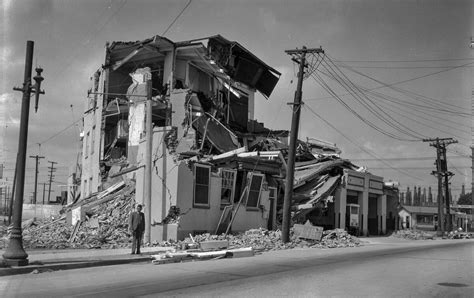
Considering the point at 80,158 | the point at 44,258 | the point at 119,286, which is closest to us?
the point at 119,286

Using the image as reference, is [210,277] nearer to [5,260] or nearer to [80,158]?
[5,260]

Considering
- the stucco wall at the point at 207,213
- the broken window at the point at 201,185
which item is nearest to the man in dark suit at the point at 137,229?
the stucco wall at the point at 207,213

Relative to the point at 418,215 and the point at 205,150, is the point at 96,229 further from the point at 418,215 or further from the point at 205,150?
the point at 418,215

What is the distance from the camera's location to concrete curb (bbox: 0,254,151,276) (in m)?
12.5

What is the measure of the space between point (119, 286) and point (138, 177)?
46.7 feet

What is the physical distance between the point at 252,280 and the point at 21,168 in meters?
6.88

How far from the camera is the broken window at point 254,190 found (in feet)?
91.2

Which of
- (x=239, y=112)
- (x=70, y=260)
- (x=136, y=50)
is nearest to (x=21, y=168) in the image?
(x=70, y=260)

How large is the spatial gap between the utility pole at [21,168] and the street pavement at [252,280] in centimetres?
93

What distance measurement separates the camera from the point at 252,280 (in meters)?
11.4

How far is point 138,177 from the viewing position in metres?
24.4

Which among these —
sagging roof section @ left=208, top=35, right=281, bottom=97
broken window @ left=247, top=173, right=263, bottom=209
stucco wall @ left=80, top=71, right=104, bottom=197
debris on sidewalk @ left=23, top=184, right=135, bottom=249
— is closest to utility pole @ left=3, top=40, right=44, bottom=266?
debris on sidewalk @ left=23, top=184, right=135, bottom=249

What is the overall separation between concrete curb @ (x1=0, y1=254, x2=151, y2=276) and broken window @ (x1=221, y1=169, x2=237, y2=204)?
1051 cm

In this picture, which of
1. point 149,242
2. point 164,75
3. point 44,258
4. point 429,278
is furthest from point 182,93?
point 429,278
